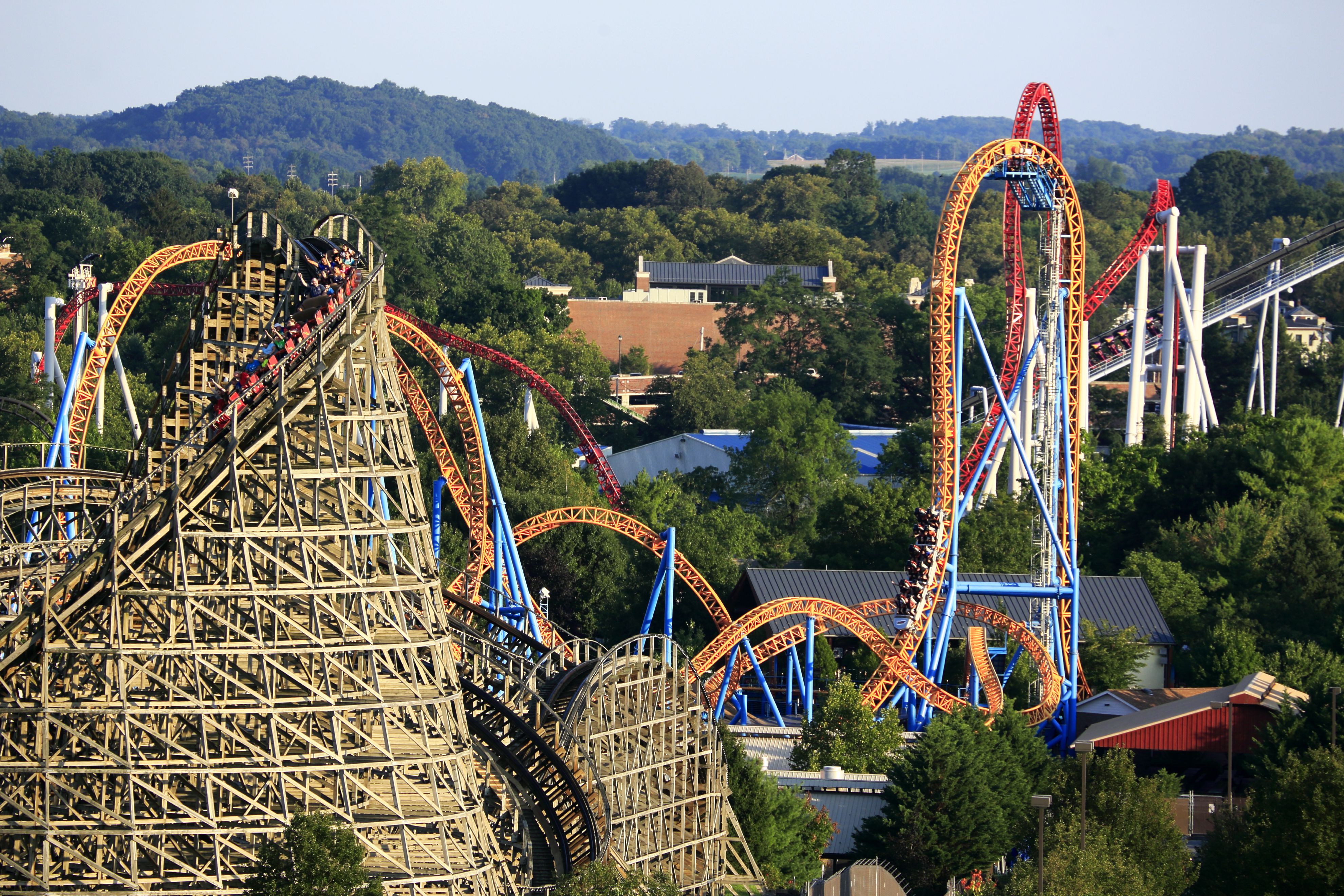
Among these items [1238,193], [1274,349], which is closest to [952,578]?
[1274,349]

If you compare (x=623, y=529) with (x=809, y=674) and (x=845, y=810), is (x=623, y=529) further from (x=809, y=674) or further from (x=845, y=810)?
(x=845, y=810)

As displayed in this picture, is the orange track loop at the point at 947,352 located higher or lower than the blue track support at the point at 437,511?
higher

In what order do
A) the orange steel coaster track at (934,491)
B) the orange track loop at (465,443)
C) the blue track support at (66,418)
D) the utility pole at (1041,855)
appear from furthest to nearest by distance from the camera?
the orange track loop at (465,443) → the blue track support at (66,418) → the orange steel coaster track at (934,491) → the utility pole at (1041,855)

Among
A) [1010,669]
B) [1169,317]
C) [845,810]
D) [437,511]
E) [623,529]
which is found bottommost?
[845,810]

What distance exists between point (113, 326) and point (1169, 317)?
3442 cm

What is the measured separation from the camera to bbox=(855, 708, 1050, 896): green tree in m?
30.9

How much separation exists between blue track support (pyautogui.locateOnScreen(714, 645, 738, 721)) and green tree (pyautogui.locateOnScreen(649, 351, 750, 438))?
40087mm

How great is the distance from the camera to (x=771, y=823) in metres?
30.4

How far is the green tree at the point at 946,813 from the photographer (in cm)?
3088

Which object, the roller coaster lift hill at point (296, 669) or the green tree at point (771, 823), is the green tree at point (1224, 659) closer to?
the green tree at point (771, 823)

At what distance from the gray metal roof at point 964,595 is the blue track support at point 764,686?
2.84 meters

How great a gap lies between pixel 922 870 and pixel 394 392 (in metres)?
13.5

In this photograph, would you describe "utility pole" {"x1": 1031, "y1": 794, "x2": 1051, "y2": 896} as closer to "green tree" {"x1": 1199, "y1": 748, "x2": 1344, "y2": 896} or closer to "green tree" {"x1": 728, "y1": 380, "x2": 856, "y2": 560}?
"green tree" {"x1": 1199, "y1": 748, "x2": 1344, "y2": 896}

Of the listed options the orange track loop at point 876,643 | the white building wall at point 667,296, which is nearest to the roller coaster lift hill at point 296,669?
the orange track loop at point 876,643
